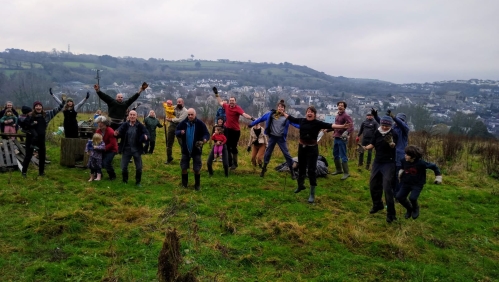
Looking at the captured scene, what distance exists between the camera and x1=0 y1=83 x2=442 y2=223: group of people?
245 inches

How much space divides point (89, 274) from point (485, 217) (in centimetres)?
764

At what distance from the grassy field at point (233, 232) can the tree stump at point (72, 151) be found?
59 centimetres

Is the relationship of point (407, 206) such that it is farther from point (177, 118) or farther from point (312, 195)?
point (177, 118)

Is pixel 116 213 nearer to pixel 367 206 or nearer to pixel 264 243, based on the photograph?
pixel 264 243

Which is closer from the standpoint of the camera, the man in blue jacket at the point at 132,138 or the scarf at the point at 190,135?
the scarf at the point at 190,135

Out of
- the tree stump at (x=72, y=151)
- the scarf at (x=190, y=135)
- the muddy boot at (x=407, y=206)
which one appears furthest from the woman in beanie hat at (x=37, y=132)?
the muddy boot at (x=407, y=206)

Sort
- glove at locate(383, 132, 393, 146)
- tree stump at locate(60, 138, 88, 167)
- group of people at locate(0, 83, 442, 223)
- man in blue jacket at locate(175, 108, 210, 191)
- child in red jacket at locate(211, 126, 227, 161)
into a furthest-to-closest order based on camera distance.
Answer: tree stump at locate(60, 138, 88, 167) < child in red jacket at locate(211, 126, 227, 161) < man in blue jacket at locate(175, 108, 210, 191) < group of people at locate(0, 83, 442, 223) < glove at locate(383, 132, 393, 146)

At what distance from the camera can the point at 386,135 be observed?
609 cm

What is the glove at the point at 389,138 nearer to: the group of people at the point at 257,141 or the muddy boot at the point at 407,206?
A: the group of people at the point at 257,141

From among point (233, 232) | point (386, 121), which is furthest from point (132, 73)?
point (386, 121)

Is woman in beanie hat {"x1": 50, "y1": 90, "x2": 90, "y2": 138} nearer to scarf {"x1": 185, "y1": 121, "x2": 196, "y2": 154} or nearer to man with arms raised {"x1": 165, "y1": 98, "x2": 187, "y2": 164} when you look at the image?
man with arms raised {"x1": 165, "y1": 98, "x2": 187, "y2": 164}

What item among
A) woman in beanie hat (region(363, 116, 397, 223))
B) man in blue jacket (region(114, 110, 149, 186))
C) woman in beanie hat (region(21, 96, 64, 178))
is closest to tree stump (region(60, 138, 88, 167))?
woman in beanie hat (region(21, 96, 64, 178))

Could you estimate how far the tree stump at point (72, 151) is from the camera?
9172 mm

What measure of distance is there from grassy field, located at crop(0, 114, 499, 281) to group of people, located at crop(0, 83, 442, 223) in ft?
1.62
